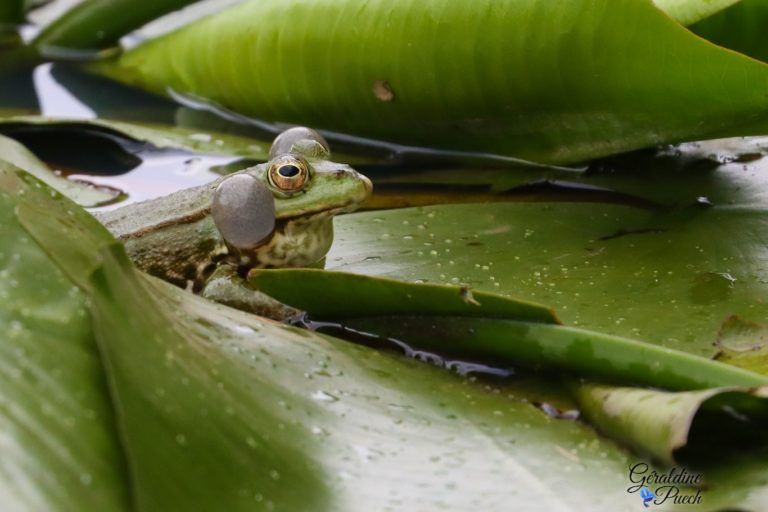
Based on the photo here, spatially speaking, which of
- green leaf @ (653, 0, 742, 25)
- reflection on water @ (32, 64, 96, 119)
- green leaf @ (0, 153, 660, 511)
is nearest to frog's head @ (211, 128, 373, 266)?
green leaf @ (0, 153, 660, 511)

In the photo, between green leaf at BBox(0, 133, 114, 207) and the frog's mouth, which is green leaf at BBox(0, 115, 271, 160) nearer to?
green leaf at BBox(0, 133, 114, 207)

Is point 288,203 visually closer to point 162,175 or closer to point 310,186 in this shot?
point 310,186

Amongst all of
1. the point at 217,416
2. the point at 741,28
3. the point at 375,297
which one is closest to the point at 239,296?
the point at 375,297

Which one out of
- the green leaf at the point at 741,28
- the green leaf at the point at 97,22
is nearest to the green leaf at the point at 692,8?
the green leaf at the point at 741,28

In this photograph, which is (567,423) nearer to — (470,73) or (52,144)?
(470,73)

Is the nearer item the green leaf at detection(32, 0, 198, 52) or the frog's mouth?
the frog's mouth

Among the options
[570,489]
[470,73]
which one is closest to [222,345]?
[570,489]

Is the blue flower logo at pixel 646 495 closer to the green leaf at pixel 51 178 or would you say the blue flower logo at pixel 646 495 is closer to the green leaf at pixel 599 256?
the green leaf at pixel 599 256
